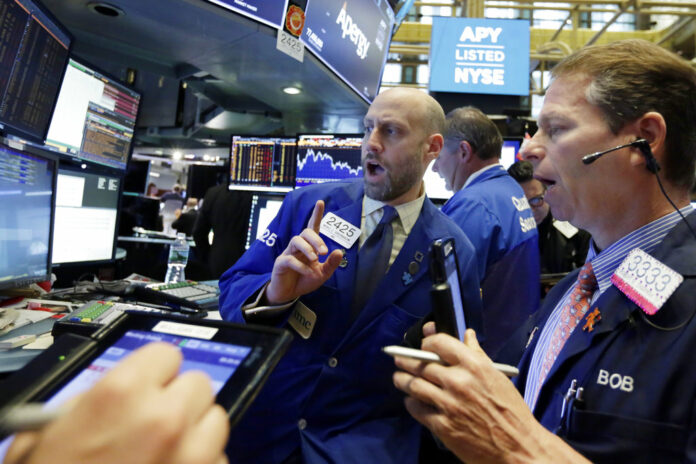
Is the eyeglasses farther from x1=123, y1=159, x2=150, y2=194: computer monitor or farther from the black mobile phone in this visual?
x1=123, y1=159, x2=150, y2=194: computer monitor

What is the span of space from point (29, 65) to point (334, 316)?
4.44ft

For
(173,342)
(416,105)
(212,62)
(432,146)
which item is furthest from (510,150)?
(173,342)

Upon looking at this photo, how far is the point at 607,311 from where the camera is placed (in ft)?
2.89

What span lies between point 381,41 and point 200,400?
322 centimetres

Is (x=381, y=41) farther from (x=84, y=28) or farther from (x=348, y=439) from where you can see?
(x=348, y=439)

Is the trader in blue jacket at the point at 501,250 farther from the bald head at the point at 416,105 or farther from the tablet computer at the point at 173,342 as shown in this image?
the tablet computer at the point at 173,342

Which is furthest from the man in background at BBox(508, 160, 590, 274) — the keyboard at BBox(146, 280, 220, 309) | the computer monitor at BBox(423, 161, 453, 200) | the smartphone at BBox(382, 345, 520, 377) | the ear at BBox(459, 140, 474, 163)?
the smartphone at BBox(382, 345, 520, 377)

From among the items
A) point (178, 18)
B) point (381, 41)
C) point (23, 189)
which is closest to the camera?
point (23, 189)

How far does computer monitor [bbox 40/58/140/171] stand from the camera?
1.81m

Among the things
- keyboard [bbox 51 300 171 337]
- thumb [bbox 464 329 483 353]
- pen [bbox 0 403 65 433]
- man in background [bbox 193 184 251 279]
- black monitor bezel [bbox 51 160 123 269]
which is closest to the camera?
pen [bbox 0 403 65 433]

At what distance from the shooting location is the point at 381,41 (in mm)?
3133

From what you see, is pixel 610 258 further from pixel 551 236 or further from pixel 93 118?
pixel 551 236

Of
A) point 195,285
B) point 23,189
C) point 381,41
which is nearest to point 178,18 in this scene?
point 23,189

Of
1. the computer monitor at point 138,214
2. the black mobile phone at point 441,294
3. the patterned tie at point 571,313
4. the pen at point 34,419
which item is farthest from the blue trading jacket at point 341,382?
the computer monitor at point 138,214
